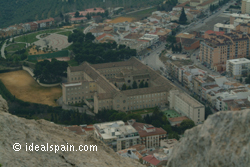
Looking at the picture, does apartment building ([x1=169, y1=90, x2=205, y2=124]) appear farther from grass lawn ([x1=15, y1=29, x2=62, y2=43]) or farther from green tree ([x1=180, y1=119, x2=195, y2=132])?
grass lawn ([x1=15, y1=29, x2=62, y2=43])

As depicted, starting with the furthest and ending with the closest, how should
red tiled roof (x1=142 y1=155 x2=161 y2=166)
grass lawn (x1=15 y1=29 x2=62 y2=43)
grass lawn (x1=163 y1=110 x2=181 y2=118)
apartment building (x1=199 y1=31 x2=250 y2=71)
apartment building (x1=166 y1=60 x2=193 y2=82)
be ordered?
1. grass lawn (x1=15 y1=29 x2=62 y2=43)
2. apartment building (x1=199 y1=31 x2=250 y2=71)
3. apartment building (x1=166 y1=60 x2=193 y2=82)
4. grass lawn (x1=163 y1=110 x2=181 y2=118)
5. red tiled roof (x1=142 y1=155 x2=161 y2=166)

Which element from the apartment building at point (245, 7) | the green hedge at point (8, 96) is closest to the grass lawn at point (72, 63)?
the green hedge at point (8, 96)

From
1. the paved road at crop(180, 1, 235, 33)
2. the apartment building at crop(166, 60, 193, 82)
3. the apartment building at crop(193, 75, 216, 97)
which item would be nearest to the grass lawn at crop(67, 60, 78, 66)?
the apartment building at crop(166, 60, 193, 82)

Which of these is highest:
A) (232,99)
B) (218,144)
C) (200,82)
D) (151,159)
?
(218,144)

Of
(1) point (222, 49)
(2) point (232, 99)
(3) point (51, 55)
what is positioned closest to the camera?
(2) point (232, 99)

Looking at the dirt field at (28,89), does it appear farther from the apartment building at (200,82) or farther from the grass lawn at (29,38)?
the grass lawn at (29,38)

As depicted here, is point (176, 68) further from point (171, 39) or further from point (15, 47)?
point (15, 47)

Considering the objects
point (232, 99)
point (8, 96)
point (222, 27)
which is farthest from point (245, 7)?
point (8, 96)
